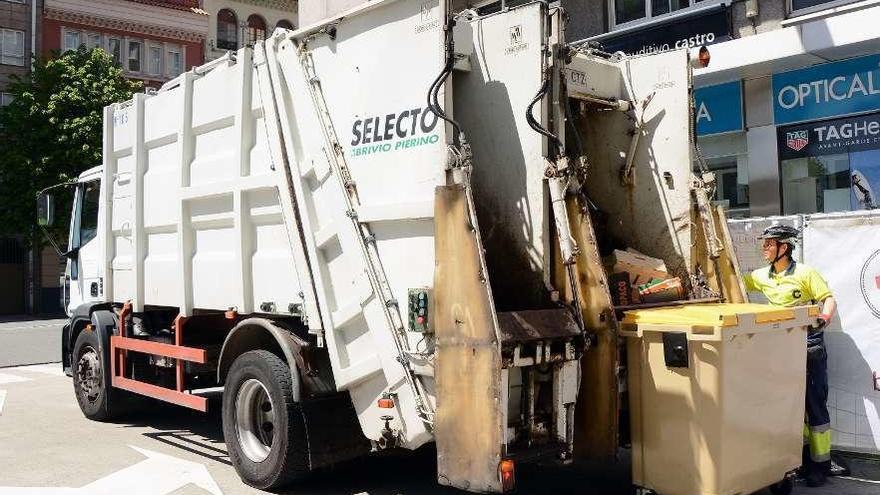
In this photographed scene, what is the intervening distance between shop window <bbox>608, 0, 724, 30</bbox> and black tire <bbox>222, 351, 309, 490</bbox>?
8.55m

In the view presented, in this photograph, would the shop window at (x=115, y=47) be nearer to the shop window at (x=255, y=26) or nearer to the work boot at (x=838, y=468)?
the shop window at (x=255, y=26)

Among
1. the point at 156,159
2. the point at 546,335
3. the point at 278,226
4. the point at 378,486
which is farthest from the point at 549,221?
the point at 156,159

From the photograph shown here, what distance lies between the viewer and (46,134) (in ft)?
88.9

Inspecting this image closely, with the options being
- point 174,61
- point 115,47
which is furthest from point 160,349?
point 174,61

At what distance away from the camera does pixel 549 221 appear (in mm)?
4184

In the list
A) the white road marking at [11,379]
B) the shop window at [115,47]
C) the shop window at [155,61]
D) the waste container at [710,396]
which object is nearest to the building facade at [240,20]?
the shop window at [155,61]

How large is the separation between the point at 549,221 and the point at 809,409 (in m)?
2.58

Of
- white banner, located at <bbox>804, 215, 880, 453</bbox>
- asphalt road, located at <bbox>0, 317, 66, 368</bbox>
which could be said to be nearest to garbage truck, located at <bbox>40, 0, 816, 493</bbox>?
white banner, located at <bbox>804, 215, 880, 453</bbox>

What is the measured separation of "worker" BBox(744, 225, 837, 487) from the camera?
17.6 feet

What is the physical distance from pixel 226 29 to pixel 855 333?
3514cm

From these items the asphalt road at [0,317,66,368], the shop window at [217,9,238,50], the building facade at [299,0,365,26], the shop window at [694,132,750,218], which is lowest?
the asphalt road at [0,317,66,368]

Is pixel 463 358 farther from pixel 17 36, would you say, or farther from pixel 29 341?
pixel 17 36

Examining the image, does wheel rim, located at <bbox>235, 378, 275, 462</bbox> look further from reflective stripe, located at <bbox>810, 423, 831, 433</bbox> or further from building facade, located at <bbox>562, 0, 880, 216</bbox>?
building facade, located at <bbox>562, 0, 880, 216</bbox>

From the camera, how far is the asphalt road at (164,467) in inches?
209
